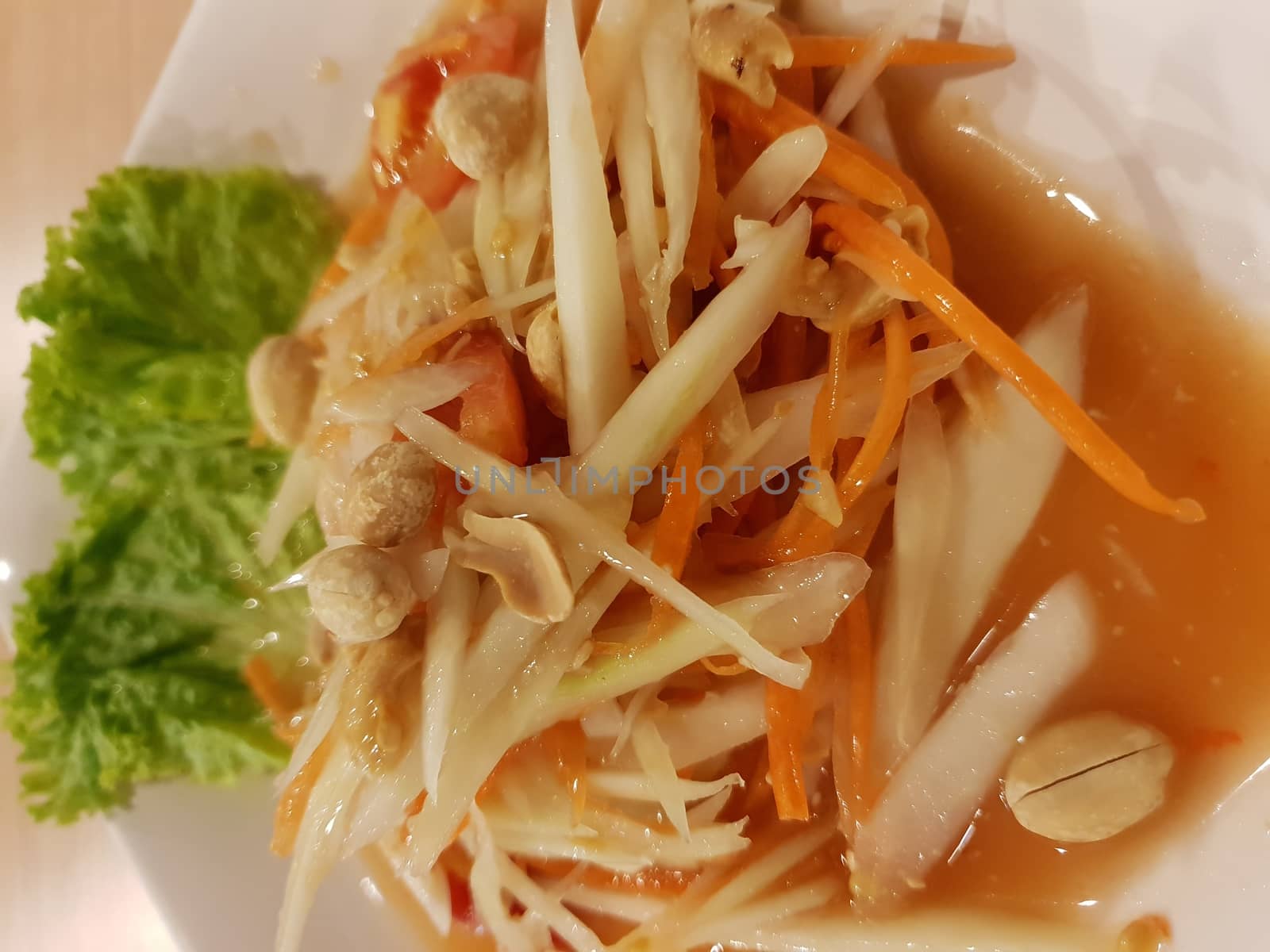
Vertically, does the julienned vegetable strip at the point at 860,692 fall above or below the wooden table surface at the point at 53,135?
below

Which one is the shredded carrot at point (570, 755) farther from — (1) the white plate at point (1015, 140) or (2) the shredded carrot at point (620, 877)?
(1) the white plate at point (1015, 140)

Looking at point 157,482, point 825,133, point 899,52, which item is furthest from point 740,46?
point 157,482

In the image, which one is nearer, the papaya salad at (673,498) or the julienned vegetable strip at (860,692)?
the papaya salad at (673,498)

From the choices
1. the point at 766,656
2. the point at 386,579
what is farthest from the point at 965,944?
the point at 386,579

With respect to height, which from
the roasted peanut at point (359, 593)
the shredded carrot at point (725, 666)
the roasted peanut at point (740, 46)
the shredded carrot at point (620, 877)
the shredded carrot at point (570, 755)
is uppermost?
the roasted peanut at point (740, 46)

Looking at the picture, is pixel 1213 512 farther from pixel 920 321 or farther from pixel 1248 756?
pixel 920 321

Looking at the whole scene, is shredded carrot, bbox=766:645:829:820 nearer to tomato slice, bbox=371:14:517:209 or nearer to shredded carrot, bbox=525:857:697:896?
shredded carrot, bbox=525:857:697:896

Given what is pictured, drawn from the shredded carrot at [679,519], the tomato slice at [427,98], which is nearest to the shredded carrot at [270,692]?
the shredded carrot at [679,519]

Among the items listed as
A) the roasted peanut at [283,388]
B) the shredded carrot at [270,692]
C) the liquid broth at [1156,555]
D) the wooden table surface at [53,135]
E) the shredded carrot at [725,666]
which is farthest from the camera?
the wooden table surface at [53,135]
